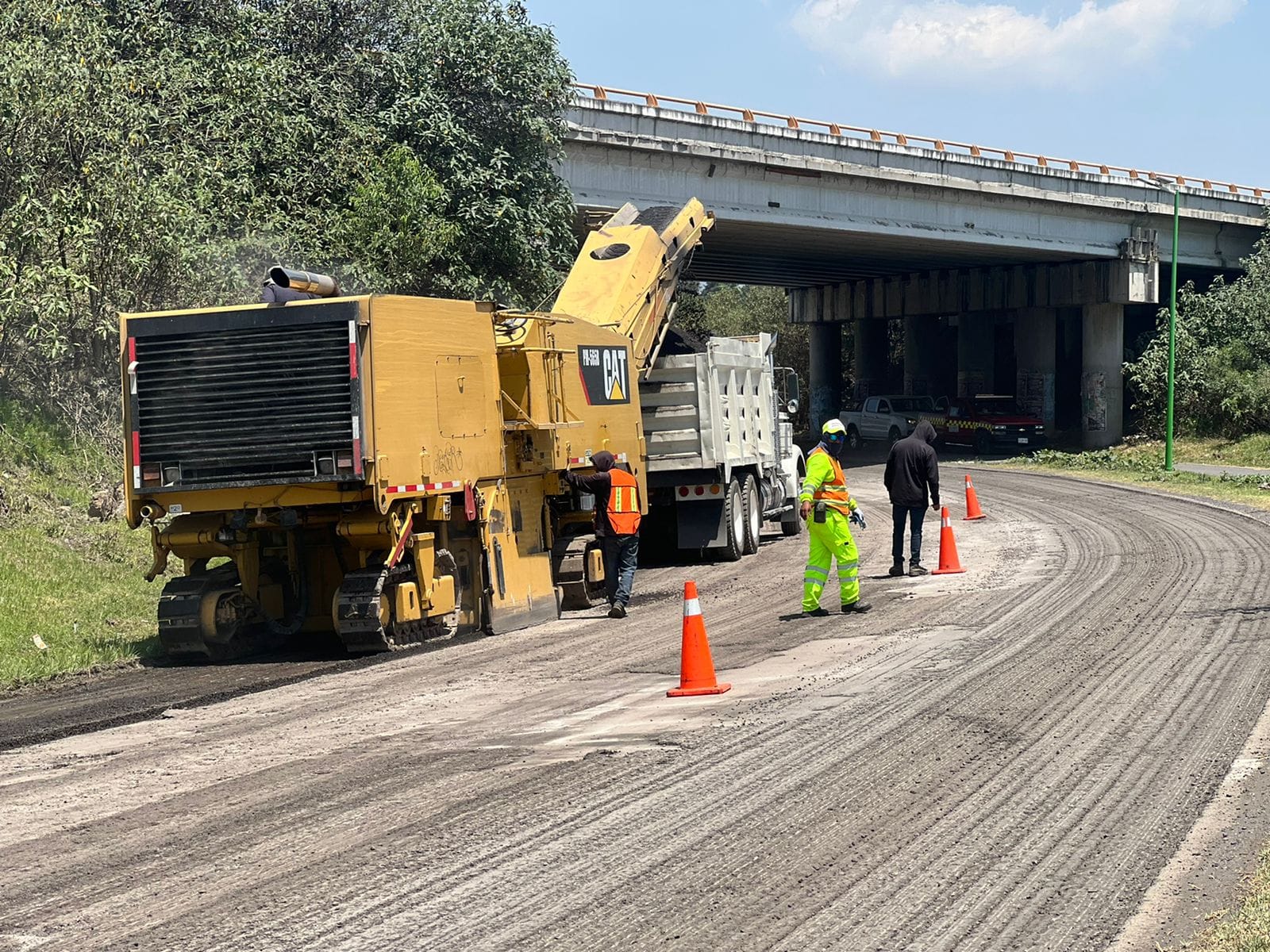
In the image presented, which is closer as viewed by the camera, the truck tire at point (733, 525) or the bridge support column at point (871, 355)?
the truck tire at point (733, 525)

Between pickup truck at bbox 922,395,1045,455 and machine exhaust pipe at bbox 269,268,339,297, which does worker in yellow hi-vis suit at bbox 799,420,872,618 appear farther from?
pickup truck at bbox 922,395,1045,455

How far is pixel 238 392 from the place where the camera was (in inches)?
509

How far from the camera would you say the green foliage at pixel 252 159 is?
20328mm

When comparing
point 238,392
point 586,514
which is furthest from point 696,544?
point 238,392

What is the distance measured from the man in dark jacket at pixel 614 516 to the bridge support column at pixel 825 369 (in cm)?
4916

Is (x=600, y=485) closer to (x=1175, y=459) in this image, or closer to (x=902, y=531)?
(x=902, y=531)

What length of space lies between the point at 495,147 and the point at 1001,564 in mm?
14196

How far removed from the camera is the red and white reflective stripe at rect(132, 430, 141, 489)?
13.1 meters

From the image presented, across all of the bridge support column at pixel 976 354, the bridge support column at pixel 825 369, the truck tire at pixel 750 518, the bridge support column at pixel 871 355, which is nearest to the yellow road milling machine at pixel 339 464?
the truck tire at pixel 750 518

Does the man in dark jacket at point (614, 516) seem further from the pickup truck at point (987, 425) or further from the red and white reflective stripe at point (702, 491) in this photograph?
the pickup truck at point (987, 425)

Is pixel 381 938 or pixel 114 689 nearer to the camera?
pixel 381 938

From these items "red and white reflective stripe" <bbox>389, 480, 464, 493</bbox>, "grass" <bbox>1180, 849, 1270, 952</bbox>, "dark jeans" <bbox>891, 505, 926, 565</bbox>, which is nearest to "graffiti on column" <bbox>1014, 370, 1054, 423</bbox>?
"dark jeans" <bbox>891, 505, 926, 565</bbox>

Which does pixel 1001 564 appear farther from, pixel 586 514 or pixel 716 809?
pixel 716 809

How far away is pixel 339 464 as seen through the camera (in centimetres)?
1272
